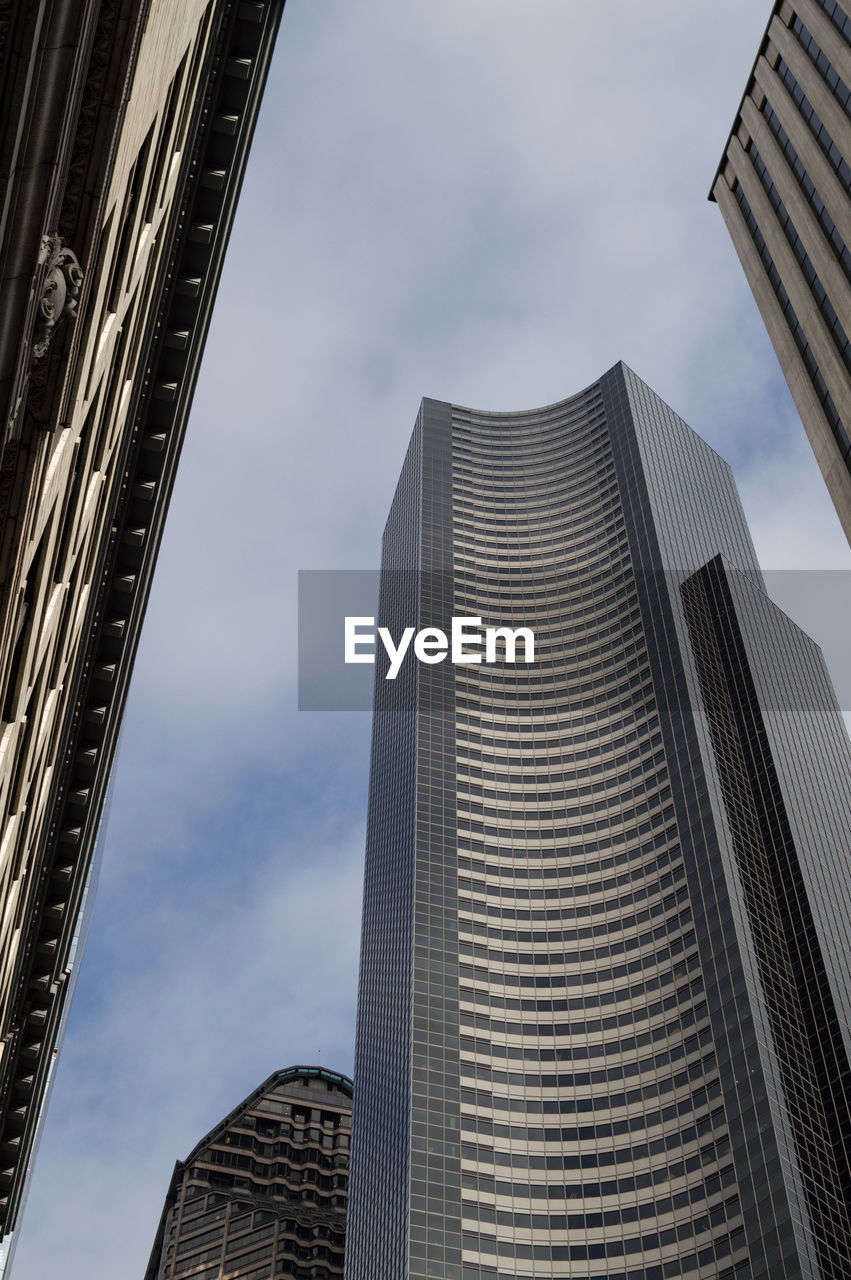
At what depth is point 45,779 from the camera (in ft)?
113

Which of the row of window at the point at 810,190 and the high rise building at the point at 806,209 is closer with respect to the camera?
the high rise building at the point at 806,209

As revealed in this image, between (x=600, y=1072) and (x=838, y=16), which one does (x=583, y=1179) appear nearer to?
(x=600, y=1072)

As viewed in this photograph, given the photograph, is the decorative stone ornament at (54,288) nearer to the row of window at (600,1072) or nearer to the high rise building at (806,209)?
the high rise building at (806,209)

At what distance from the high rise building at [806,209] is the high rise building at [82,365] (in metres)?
32.6

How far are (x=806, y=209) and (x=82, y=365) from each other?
198 ft

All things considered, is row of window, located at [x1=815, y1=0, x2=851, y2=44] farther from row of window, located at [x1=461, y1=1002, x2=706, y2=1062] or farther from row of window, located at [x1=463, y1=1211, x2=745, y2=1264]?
row of window, located at [x1=463, y1=1211, x2=745, y2=1264]

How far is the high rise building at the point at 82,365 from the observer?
13.2 meters

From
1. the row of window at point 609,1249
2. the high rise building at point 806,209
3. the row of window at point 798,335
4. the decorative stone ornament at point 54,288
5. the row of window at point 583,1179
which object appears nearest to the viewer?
the decorative stone ornament at point 54,288

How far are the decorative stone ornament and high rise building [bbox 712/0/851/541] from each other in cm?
5010

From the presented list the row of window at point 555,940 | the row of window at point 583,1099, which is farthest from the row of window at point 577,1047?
the row of window at point 555,940

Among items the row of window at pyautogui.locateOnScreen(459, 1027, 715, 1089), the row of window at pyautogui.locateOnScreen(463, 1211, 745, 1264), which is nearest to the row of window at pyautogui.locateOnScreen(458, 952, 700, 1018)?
the row of window at pyautogui.locateOnScreen(459, 1027, 715, 1089)

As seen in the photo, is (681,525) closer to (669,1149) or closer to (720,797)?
(720,797)

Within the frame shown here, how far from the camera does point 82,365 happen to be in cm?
1739

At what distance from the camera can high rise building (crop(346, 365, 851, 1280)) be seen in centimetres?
12056
